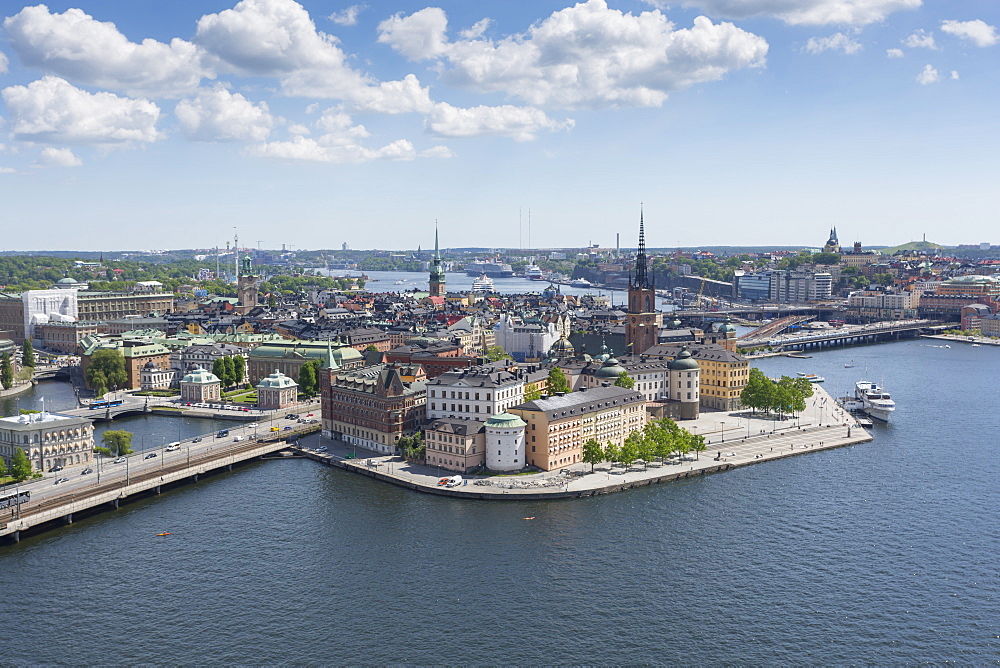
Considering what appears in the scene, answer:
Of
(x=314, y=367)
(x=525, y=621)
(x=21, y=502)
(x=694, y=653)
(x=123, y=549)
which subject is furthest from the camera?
(x=314, y=367)

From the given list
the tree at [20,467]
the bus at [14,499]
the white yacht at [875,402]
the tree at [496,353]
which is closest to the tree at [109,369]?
the tree at [20,467]

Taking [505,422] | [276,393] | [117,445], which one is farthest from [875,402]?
[117,445]

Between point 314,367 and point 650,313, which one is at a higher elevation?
point 650,313

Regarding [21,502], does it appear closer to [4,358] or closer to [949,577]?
[949,577]

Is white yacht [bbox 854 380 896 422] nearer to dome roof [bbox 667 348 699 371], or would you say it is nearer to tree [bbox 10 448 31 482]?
dome roof [bbox 667 348 699 371]

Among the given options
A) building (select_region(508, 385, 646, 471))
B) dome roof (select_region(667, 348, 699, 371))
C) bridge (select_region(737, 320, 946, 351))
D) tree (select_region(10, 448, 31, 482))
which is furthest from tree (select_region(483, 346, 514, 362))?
tree (select_region(10, 448, 31, 482))

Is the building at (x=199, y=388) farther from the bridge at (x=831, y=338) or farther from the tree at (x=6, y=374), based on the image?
the bridge at (x=831, y=338)

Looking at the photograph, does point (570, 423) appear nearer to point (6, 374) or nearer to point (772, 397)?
point (772, 397)

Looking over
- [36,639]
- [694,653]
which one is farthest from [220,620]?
[694,653]
